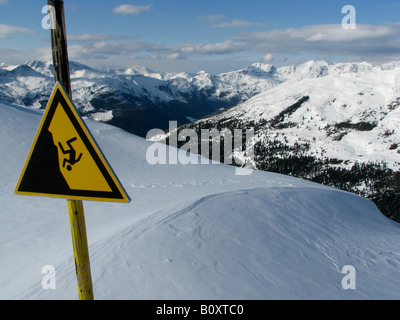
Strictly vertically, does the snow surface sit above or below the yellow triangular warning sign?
below

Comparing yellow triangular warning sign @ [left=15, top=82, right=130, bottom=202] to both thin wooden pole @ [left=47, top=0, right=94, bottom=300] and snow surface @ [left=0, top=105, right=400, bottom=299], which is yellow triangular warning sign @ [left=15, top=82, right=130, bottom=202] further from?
snow surface @ [left=0, top=105, right=400, bottom=299]

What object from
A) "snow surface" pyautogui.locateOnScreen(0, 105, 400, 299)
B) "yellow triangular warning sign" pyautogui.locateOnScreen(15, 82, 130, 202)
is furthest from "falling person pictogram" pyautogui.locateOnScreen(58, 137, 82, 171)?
"snow surface" pyautogui.locateOnScreen(0, 105, 400, 299)

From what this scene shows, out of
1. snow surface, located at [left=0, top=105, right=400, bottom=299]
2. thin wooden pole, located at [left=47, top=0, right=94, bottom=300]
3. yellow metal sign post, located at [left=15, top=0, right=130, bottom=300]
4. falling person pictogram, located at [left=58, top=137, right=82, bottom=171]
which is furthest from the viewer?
snow surface, located at [left=0, top=105, right=400, bottom=299]

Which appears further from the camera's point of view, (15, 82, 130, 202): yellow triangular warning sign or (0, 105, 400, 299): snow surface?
(0, 105, 400, 299): snow surface

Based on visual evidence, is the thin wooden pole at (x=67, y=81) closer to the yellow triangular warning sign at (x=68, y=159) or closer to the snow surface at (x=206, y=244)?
the yellow triangular warning sign at (x=68, y=159)

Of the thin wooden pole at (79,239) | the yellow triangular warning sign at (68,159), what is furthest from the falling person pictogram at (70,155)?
the thin wooden pole at (79,239)

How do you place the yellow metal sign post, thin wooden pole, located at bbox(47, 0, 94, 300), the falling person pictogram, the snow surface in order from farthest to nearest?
the snow surface, the falling person pictogram, the yellow metal sign post, thin wooden pole, located at bbox(47, 0, 94, 300)
